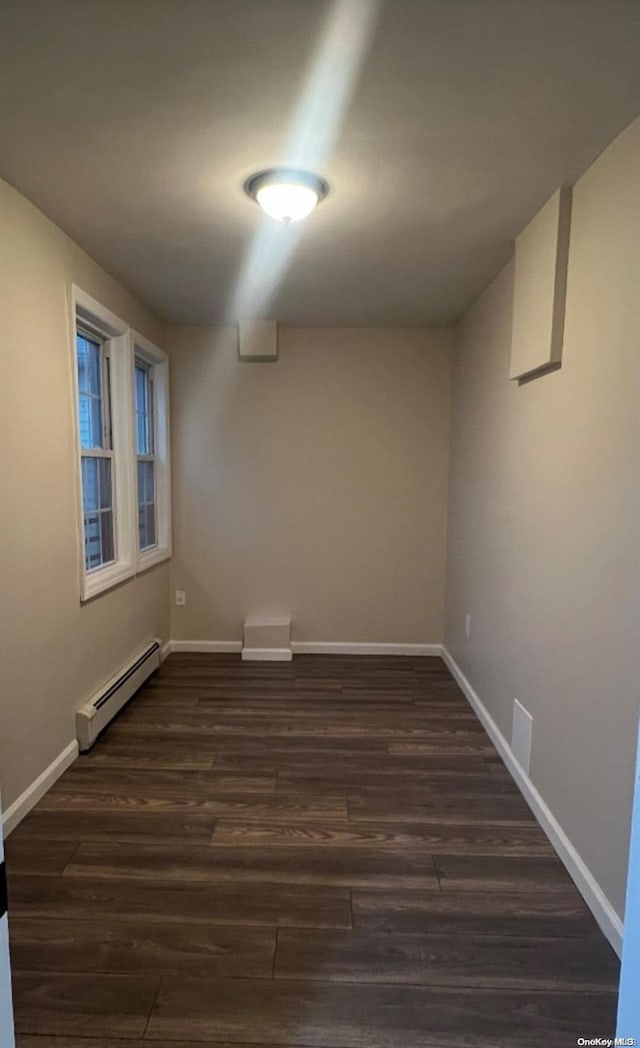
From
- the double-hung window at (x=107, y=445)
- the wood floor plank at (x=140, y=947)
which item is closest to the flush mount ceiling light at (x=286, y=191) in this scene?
the double-hung window at (x=107, y=445)

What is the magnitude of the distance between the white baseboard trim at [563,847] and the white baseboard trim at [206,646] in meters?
1.90

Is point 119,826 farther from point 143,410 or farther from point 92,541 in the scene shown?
point 143,410

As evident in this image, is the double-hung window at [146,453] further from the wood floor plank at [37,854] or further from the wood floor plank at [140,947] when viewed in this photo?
the wood floor plank at [140,947]

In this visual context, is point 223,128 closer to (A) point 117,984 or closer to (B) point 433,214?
(B) point 433,214

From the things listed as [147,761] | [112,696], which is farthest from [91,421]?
[147,761]

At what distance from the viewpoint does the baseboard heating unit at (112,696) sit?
2.48m

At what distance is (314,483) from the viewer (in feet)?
12.7

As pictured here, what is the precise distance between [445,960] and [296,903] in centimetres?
46

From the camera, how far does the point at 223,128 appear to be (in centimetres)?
160

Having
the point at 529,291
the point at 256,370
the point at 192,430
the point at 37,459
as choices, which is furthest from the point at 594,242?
the point at 192,430

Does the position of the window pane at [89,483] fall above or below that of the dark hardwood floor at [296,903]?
above

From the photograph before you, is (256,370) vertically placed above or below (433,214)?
below

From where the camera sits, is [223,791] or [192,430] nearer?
[223,791]

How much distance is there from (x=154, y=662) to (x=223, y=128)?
9.41 feet
